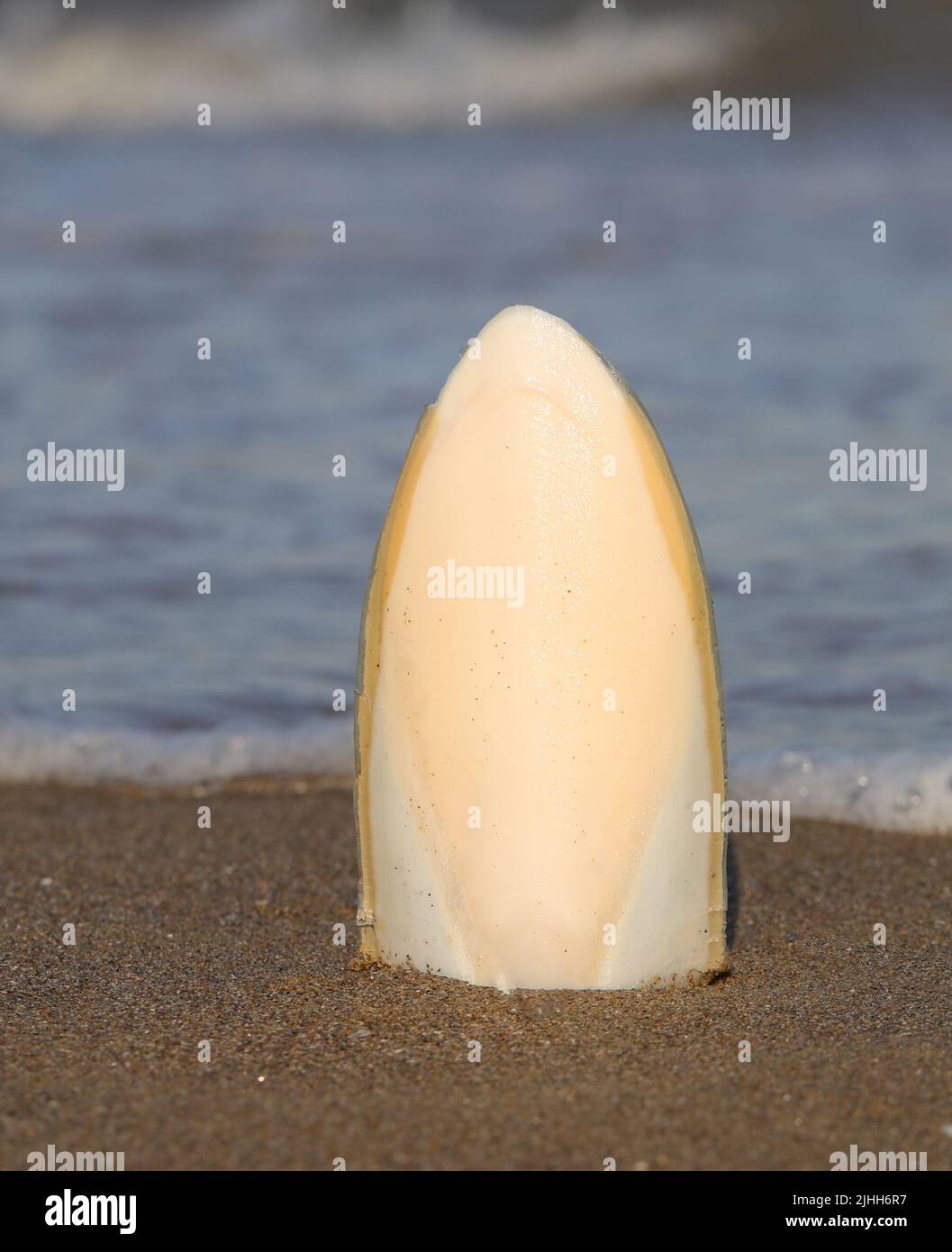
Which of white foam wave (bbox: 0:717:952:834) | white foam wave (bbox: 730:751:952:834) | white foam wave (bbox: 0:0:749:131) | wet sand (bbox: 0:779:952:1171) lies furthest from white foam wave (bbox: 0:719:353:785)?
white foam wave (bbox: 0:0:749:131)

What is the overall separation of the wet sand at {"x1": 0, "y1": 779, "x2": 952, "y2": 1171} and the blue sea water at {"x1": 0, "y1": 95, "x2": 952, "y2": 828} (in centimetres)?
118

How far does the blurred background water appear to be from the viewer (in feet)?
15.6

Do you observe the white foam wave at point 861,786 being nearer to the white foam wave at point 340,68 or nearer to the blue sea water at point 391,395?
the blue sea water at point 391,395

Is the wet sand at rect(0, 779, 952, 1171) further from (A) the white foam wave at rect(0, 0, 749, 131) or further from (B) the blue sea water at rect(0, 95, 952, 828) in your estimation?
(A) the white foam wave at rect(0, 0, 749, 131)

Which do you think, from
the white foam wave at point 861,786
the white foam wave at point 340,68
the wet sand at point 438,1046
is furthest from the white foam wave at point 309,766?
the white foam wave at point 340,68

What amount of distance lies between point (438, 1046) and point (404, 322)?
6.92 m

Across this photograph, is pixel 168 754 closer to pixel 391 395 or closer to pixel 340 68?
pixel 391 395

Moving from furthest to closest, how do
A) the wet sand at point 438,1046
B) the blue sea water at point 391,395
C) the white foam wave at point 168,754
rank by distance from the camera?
the blue sea water at point 391,395
the white foam wave at point 168,754
the wet sand at point 438,1046

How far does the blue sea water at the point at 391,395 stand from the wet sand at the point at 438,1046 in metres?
1.18

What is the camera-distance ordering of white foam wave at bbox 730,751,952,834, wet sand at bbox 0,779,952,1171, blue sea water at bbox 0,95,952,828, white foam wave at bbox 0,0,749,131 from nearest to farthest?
wet sand at bbox 0,779,952,1171, white foam wave at bbox 730,751,952,834, blue sea water at bbox 0,95,952,828, white foam wave at bbox 0,0,749,131

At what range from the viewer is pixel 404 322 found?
28.6ft

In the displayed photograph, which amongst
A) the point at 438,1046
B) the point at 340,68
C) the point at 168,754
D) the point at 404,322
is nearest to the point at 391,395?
the point at 404,322

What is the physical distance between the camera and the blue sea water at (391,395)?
461 centimetres

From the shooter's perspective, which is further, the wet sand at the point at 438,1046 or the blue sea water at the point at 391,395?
the blue sea water at the point at 391,395
